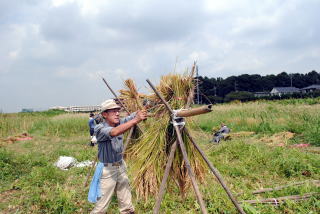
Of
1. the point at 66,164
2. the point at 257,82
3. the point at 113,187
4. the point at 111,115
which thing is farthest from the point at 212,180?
the point at 257,82

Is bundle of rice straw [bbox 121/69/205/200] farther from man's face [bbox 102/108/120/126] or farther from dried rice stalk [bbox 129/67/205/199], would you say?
man's face [bbox 102/108/120/126]

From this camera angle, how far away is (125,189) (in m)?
3.76

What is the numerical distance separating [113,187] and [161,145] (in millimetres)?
899

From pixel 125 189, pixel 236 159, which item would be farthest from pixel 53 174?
pixel 236 159

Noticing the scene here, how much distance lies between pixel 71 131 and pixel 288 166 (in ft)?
43.3

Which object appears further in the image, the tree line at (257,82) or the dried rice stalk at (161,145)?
the tree line at (257,82)

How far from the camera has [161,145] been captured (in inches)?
132

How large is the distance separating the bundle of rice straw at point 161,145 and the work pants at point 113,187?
321 millimetres

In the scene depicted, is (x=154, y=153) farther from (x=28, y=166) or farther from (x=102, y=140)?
(x=28, y=166)

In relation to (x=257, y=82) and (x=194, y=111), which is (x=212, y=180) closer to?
(x=194, y=111)

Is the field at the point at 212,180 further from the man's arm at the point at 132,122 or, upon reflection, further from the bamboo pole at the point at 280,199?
the man's arm at the point at 132,122

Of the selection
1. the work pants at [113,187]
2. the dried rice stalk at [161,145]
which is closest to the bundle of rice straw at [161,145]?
the dried rice stalk at [161,145]

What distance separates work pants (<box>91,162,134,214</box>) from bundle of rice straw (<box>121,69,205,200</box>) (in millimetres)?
321

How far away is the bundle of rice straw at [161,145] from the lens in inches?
131
